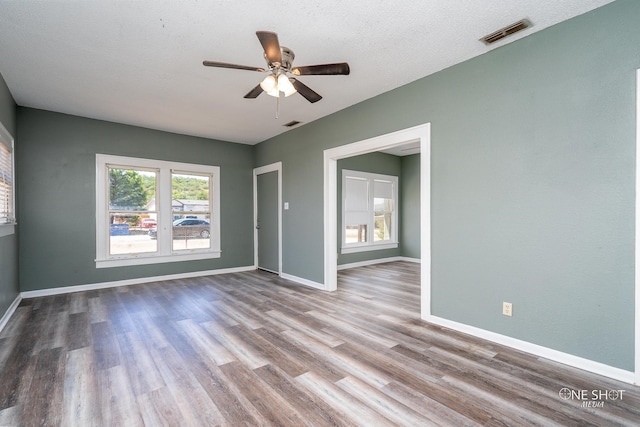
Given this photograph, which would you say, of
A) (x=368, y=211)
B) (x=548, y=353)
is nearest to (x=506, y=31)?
(x=548, y=353)

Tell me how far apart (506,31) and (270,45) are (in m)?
2.00

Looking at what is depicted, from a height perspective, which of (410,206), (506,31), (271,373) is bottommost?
(271,373)

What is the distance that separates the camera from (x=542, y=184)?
250 centimetres

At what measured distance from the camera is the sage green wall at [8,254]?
326 centimetres

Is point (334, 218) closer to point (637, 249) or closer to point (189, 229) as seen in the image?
point (189, 229)

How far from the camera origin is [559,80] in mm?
2410

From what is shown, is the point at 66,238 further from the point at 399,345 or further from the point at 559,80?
the point at 559,80

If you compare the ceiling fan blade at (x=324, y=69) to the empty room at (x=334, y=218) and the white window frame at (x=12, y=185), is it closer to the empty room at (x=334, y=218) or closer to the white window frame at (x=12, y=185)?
the empty room at (x=334, y=218)

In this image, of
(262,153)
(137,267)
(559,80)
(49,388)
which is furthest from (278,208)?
(559,80)

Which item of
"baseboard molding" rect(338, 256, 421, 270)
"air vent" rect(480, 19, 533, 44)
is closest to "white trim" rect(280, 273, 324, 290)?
"baseboard molding" rect(338, 256, 421, 270)

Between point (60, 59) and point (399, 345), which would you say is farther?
point (60, 59)

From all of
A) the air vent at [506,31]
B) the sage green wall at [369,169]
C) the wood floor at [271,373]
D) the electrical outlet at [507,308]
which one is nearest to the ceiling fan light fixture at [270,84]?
the air vent at [506,31]

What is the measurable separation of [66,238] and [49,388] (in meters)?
3.32

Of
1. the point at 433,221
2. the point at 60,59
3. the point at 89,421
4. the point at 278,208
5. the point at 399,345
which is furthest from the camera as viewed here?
the point at 278,208
